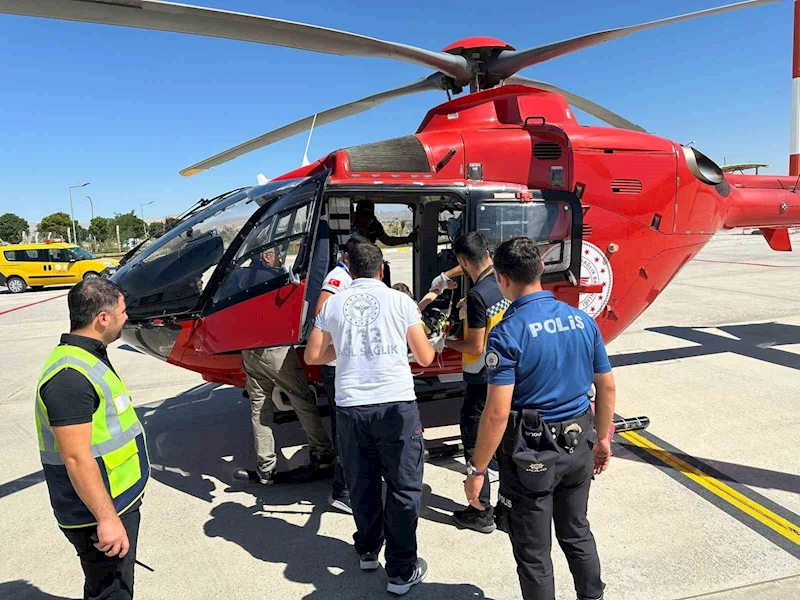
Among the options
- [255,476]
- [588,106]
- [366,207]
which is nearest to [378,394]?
[255,476]

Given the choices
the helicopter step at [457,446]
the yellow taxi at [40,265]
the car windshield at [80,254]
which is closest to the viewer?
the helicopter step at [457,446]

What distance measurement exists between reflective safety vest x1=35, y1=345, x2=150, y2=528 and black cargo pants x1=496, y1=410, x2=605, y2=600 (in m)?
1.54

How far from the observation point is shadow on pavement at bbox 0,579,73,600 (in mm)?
2875

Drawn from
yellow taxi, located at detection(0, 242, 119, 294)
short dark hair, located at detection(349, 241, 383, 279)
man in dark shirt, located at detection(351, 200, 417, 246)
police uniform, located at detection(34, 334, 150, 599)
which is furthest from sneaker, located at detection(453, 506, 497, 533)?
yellow taxi, located at detection(0, 242, 119, 294)

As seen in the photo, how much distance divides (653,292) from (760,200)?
1913 mm

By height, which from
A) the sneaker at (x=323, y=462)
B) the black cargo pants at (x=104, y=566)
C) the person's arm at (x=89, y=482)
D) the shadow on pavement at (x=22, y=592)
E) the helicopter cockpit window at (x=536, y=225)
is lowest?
the shadow on pavement at (x=22, y=592)

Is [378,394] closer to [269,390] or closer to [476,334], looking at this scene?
[476,334]

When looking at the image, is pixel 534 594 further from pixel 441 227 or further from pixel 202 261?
pixel 441 227

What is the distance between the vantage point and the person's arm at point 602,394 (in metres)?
2.32

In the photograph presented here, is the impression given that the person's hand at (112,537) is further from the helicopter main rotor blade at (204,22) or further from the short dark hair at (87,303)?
the helicopter main rotor blade at (204,22)

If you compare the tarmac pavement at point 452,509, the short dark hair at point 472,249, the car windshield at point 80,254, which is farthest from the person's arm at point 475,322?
the car windshield at point 80,254

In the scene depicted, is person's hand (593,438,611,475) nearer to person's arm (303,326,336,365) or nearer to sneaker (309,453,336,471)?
person's arm (303,326,336,365)

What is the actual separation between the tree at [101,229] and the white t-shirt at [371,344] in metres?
78.1

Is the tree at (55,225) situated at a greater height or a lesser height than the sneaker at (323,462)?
greater
